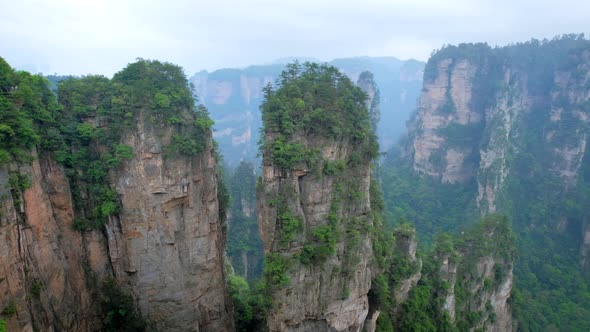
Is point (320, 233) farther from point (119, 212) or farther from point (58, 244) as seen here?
point (58, 244)

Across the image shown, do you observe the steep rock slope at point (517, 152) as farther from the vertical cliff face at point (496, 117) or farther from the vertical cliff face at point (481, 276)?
the vertical cliff face at point (481, 276)

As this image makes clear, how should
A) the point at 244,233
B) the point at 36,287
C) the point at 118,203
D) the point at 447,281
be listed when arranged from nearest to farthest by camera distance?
the point at 36,287 < the point at 118,203 < the point at 447,281 < the point at 244,233

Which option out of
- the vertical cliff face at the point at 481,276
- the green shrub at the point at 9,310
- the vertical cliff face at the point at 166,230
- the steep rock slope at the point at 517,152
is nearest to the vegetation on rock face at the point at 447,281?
the vertical cliff face at the point at 481,276

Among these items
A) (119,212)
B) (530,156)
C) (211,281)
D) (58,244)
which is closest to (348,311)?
(211,281)

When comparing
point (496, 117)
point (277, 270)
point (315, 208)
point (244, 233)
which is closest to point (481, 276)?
point (315, 208)

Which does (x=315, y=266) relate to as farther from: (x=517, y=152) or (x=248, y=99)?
(x=248, y=99)

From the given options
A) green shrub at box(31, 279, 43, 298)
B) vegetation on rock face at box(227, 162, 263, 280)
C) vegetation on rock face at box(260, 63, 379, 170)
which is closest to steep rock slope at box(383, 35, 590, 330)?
vegetation on rock face at box(227, 162, 263, 280)
